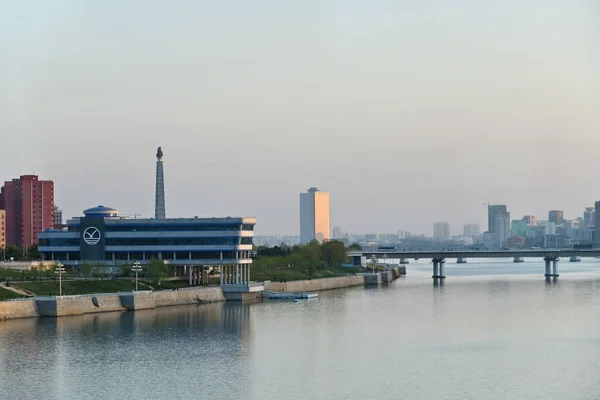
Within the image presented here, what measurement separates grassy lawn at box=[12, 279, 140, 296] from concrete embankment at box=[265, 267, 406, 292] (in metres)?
26.3

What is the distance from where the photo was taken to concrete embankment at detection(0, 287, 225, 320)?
99250mm

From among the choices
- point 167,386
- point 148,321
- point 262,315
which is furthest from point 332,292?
point 167,386

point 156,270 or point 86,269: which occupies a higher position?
point 86,269

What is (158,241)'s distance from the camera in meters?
137

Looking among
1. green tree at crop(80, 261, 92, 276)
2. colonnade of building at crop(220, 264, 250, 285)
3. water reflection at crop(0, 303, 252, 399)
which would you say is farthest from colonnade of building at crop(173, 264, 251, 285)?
water reflection at crop(0, 303, 252, 399)

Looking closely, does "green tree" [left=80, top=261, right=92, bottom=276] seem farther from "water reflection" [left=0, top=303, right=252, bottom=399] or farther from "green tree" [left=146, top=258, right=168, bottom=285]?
"water reflection" [left=0, top=303, right=252, bottom=399]

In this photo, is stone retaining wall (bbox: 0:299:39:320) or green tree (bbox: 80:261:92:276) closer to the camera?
stone retaining wall (bbox: 0:299:39:320)

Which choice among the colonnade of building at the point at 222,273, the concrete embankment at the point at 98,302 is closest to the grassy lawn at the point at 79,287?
the concrete embankment at the point at 98,302

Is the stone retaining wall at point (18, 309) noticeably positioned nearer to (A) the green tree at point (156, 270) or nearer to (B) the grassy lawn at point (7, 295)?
(B) the grassy lawn at point (7, 295)

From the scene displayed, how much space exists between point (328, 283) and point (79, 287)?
5832 cm

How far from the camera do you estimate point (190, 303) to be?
123m

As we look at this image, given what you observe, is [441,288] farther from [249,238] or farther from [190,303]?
[190,303]

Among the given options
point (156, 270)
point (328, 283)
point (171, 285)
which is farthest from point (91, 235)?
point (328, 283)

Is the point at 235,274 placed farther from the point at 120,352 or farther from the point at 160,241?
the point at 120,352
